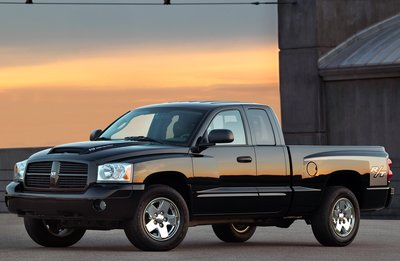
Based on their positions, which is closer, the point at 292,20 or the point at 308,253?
the point at 308,253

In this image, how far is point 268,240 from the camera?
18797 millimetres

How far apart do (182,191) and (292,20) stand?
23394 millimetres

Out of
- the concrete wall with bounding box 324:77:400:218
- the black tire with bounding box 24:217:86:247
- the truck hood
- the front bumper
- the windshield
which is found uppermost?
the windshield

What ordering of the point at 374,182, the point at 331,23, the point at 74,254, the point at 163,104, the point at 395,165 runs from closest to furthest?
the point at 74,254 → the point at 163,104 → the point at 374,182 → the point at 395,165 → the point at 331,23

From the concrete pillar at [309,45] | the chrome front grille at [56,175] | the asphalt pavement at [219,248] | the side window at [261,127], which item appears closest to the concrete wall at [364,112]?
the concrete pillar at [309,45]

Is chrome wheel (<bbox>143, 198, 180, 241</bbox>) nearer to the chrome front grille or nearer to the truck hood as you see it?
the truck hood

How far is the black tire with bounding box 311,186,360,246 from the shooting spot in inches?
679

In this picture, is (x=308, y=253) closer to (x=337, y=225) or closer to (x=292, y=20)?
(x=337, y=225)

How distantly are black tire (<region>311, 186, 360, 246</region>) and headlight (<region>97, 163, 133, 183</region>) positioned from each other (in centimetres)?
347

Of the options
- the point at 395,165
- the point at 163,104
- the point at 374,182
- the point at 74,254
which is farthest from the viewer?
the point at 395,165

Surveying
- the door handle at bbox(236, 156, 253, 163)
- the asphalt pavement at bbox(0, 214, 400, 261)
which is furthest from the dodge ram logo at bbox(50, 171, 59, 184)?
the door handle at bbox(236, 156, 253, 163)

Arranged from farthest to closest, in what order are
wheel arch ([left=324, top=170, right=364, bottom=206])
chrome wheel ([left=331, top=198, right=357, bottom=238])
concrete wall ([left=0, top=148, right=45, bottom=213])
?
concrete wall ([left=0, top=148, right=45, bottom=213]), wheel arch ([left=324, top=170, right=364, bottom=206]), chrome wheel ([left=331, top=198, right=357, bottom=238])

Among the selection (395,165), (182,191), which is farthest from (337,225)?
(395,165)

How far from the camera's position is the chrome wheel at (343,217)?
1742 cm
